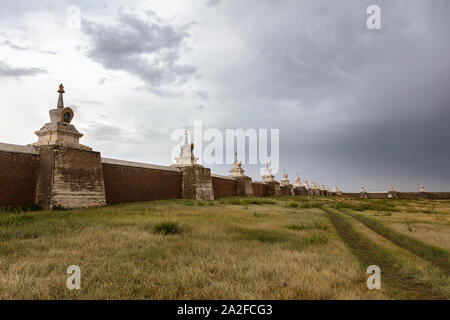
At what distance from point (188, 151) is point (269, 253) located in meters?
20.0

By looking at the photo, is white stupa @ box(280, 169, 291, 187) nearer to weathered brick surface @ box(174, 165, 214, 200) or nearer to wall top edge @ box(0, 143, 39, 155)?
weathered brick surface @ box(174, 165, 214, 200)

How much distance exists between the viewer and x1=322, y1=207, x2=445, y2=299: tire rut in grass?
3643mm

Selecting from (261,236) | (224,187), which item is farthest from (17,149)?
(224,187)

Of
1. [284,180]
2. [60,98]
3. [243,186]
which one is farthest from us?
[284,180]

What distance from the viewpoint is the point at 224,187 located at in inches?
1196

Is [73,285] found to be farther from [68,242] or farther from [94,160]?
[94,160]

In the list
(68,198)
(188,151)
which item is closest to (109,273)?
(68,198)

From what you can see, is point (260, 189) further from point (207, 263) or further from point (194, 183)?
point (207, 263)

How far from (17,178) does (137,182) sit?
7.04m

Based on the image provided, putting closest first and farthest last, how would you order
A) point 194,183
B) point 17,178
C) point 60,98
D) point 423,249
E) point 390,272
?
point 390,272 < point 423,249 < point 17,178 < point 60,98 < point 194,183

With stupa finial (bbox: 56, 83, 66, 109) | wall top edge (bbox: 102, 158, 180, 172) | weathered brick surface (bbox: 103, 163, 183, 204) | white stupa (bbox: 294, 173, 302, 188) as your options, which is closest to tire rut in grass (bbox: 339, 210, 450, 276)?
weathered brick surface (bbox: 103, 163, 183, 204)

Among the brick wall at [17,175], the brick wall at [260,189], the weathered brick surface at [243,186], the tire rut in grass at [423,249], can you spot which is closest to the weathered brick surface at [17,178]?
the brick wall at [17,175]

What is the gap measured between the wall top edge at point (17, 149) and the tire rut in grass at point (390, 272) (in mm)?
14519
